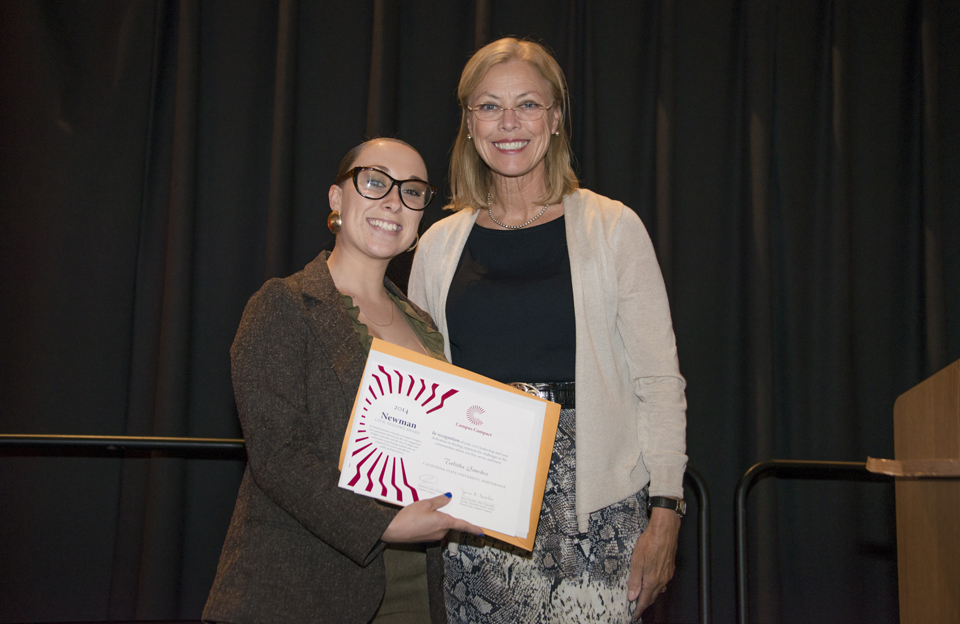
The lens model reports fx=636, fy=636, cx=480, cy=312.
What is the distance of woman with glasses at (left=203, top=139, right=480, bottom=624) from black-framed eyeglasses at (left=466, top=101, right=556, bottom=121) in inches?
26.2

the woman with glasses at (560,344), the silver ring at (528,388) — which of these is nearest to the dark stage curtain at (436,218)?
the woman with glasses at (560,344)

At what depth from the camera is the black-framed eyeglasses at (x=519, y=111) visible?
1782 mm

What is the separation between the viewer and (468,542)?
5.12 ft

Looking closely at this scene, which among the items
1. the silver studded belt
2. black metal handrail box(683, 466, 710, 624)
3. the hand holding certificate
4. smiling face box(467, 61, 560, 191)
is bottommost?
black metal handrail box(683, 466, 710, 624)

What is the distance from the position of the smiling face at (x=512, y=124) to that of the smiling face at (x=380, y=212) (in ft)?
0.91

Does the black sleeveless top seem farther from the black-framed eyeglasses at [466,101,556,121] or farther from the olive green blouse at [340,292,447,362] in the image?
the black-framed eyeglasses at [466,101,556,121]

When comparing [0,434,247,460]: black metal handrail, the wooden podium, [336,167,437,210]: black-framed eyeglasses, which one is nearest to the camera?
the wooden podium

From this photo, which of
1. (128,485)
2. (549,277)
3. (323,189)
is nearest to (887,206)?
(549,277)

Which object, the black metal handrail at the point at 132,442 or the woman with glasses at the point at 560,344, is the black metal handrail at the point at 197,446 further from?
the woman with glasses at the point at 560,344

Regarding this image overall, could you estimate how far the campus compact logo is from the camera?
131 centimetres

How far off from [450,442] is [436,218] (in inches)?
78.1

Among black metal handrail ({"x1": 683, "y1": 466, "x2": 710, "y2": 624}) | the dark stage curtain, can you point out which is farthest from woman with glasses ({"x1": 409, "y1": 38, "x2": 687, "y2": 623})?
the dark stage curtain

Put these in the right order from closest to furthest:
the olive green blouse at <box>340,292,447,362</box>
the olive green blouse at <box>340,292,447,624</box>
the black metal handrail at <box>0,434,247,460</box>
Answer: the olive green blouse at <box>340,292,447,624</box>
the olive green blouse at <box>340,292,447,362</box>
the black metal handrail at <box>0,434,247,460</box>

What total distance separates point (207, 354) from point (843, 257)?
3206mm
